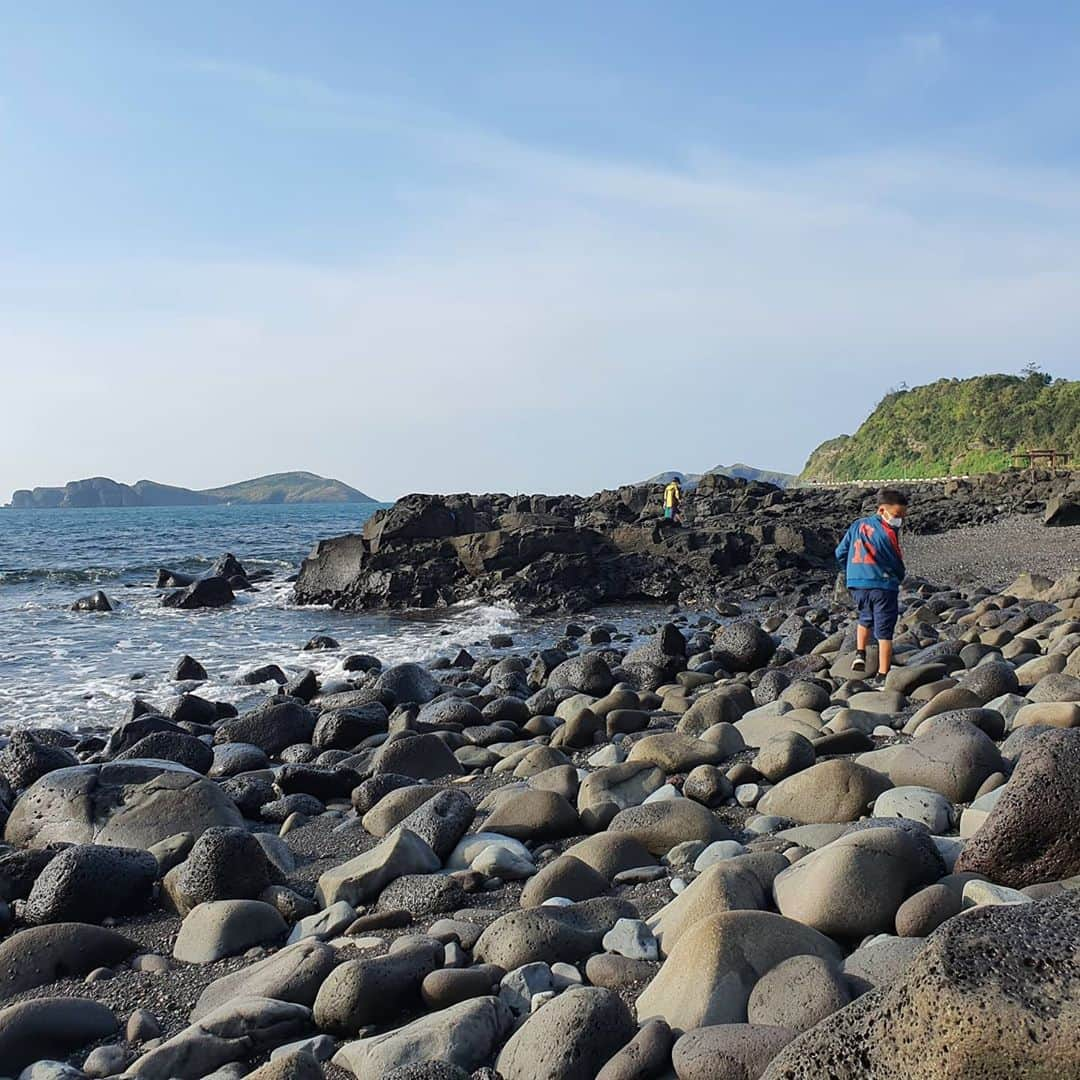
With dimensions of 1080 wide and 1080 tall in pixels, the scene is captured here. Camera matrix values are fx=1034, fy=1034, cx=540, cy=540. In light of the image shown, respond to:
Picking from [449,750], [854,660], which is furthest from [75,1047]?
[854,660]

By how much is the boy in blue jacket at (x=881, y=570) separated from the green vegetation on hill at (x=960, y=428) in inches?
2248

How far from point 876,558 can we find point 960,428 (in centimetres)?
7228

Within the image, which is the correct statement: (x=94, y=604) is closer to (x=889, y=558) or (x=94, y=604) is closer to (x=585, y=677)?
(x=585, y=677)

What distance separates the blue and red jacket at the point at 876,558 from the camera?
988 cm

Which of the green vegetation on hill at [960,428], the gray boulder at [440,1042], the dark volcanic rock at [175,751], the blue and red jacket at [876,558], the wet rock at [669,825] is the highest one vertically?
the green vegetation on hill at [960,428]

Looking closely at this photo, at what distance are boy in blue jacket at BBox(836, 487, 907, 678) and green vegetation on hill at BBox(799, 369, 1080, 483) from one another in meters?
57.1

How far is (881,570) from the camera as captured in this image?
32.4 feet

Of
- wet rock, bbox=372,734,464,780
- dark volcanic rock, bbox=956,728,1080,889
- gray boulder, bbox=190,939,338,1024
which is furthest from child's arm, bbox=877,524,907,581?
gray boulder, bbox=190,939,338,1024

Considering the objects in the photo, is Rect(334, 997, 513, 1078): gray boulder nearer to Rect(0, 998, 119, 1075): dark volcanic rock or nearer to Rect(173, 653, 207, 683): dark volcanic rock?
Rect(0, 998, 119, 1075): dark volcanic rock

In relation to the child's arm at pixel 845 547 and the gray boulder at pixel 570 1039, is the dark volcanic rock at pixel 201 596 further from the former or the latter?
the gray boulder at pixel 570 1039

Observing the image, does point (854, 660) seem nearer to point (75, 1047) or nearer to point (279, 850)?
point (279, 850)

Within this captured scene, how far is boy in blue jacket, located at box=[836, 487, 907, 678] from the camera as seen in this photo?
386 inches

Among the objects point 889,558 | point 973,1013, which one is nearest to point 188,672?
point 889,558

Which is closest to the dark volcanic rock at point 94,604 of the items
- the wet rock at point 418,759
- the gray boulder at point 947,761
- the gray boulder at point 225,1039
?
the wet rock at point 418,759
